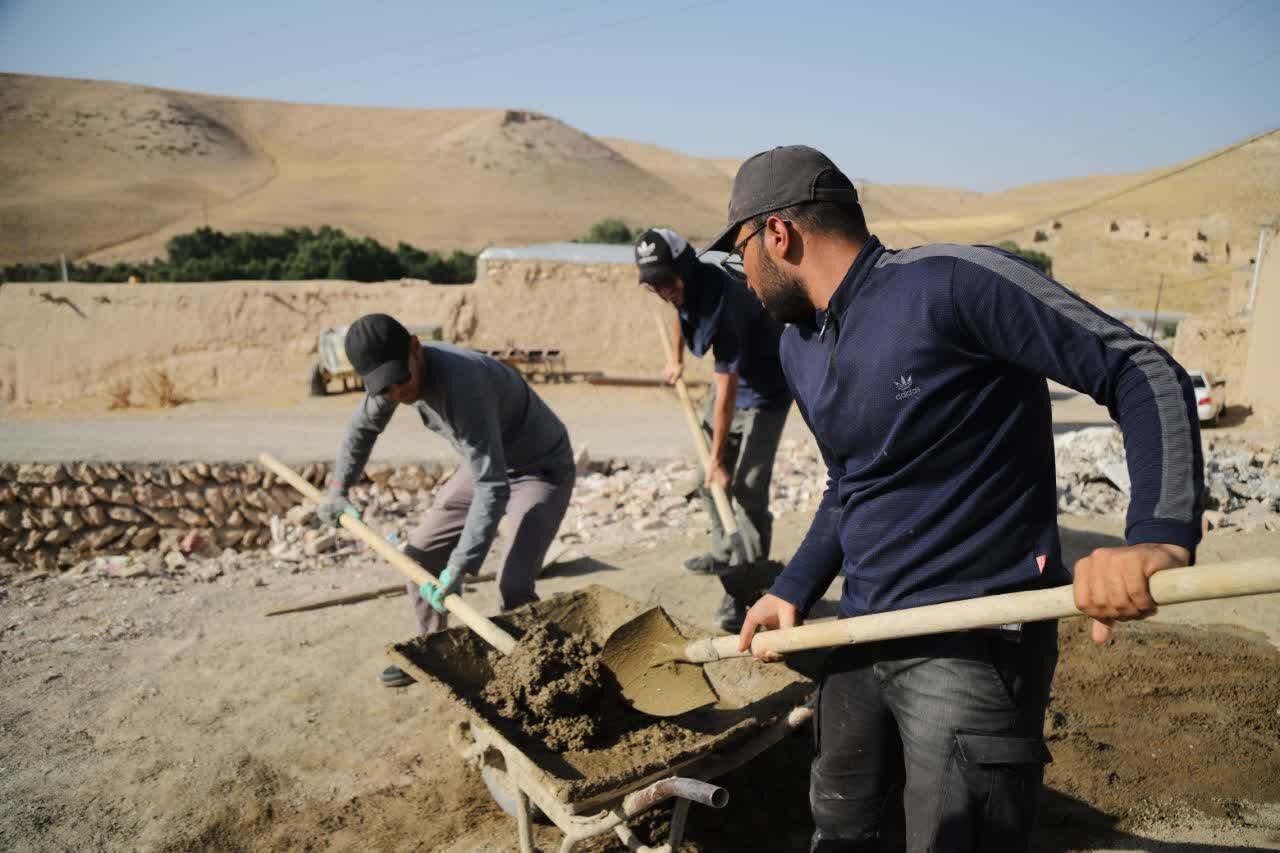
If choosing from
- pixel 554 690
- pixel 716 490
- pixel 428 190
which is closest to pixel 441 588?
pixel 554 690

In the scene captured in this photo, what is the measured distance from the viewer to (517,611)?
332 centimetres

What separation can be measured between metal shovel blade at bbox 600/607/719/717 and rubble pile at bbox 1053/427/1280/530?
4.63 m

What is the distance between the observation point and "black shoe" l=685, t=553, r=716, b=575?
18.5 ft

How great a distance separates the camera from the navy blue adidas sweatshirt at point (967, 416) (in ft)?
4.93

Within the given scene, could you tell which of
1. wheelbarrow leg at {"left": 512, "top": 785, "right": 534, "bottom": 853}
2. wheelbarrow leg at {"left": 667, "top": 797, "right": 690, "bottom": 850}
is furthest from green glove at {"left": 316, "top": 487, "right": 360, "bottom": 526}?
wheelbarrow leg at {"left": 667, "top": 797, "right": 690, "bottom": 850}

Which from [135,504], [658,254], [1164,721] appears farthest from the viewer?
[135,504]

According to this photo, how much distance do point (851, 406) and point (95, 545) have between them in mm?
8638

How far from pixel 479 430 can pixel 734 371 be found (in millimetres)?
1580

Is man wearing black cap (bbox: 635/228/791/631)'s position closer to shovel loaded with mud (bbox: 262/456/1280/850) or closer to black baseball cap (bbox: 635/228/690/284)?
black baseball cap (bbox: 635/228/690/284)

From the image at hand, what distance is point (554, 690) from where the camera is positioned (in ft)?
9.12

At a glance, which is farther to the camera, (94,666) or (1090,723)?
(94,666)

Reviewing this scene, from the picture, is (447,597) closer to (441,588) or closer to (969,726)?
(441,588)

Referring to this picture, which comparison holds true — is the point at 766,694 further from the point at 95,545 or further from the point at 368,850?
the point at 95,545

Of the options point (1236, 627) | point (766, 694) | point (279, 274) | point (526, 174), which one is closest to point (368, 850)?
point (766, 694)
